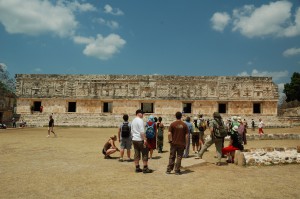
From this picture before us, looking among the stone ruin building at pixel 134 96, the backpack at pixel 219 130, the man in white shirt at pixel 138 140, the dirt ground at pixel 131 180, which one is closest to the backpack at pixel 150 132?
the dirt ground at pixel 131 180

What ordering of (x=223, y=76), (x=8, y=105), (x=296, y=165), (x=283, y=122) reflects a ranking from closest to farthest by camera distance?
1. (x=296, y=165)
2. (x=283, y=122)
3. (x=223, y=76)
4. (x=8, y=105)

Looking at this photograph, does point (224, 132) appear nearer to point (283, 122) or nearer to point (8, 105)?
point (283, 122)

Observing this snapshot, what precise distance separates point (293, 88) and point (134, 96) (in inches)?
1052

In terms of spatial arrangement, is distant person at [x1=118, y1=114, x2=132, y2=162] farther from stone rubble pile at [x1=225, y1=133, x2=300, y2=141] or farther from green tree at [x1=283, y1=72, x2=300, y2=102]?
green tree at [x1=283, y1=72, x2=300, y2=102]

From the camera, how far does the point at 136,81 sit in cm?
2825

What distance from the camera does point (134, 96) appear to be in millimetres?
28000

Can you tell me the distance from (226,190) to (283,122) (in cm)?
2458

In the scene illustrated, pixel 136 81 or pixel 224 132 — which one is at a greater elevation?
pixel 136 81

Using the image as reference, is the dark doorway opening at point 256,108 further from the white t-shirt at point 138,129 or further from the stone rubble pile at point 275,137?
the white t-shirt at point 138,129

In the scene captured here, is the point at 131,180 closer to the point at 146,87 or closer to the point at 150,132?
the point at 150,132

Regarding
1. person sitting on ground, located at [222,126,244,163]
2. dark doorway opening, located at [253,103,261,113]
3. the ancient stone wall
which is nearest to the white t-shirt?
person sitting on ground, located at [222,126,244,163]

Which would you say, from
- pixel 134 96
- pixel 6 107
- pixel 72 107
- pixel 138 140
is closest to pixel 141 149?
pixel 138 140

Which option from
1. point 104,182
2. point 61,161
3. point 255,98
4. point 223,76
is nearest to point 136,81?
point 223,76

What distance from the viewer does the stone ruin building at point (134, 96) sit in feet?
89.9
